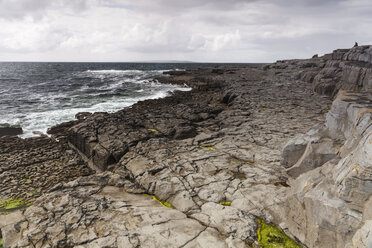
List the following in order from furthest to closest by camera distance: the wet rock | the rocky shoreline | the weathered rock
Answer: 1. the wet rock
2. the rocky shoreline
3. the weathered rock

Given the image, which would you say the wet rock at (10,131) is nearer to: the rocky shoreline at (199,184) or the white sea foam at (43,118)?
the white sea foam at (43,118)

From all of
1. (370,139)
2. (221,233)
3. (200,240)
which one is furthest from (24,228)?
(370,139)

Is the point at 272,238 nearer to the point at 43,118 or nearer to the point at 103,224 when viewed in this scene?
the point at 103,224

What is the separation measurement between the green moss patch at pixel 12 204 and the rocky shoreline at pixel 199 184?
4 centimetres

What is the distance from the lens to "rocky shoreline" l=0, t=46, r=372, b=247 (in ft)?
17.1

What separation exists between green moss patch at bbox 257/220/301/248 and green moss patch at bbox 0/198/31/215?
955 centimetres

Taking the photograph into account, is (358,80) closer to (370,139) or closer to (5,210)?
(370,139)

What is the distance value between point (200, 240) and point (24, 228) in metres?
4.92

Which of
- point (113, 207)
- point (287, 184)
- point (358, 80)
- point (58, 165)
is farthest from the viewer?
point (358, 80)

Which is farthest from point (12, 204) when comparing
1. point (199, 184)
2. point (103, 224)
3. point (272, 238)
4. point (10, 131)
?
point (10, 131)

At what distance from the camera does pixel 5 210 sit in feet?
30.0

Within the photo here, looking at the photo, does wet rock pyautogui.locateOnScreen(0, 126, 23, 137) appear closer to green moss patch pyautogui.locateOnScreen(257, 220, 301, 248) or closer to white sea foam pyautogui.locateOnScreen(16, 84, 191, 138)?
white sea foam pyautogui.locateOnScreen(16, 84, 191, 138)

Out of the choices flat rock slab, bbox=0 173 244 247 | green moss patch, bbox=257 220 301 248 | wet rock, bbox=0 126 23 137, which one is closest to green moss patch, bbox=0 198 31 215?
flat rock slab, bbox=0 173 244 247

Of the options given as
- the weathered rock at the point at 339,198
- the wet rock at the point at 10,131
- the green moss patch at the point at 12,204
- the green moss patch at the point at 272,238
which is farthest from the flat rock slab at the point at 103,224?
the wet rock at the point at 10,131
